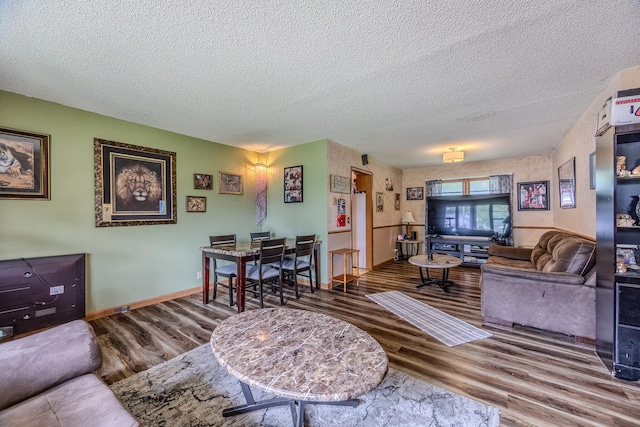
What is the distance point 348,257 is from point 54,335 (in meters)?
4.02

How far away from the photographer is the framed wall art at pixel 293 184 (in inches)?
173

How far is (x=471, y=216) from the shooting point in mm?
5867

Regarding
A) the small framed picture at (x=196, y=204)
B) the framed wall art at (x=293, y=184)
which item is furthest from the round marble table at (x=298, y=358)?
the framed wall art at (x=293, y=184)

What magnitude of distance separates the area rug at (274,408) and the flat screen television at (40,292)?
1536mm

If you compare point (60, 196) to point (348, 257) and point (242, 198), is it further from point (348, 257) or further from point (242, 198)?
point (348, 257)

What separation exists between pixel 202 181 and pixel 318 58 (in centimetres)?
285

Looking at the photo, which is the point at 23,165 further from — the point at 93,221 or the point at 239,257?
the point at 239,257

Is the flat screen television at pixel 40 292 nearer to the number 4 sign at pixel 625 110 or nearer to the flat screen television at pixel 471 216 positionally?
the number 4 sign at pixel 625 110

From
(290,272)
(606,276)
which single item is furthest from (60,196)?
(606,276)

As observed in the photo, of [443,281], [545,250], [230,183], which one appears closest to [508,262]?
[545,250]

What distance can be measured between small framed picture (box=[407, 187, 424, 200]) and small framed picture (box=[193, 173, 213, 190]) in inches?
196

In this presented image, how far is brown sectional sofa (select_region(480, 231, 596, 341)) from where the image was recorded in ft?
7.63

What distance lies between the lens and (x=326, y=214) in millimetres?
4152

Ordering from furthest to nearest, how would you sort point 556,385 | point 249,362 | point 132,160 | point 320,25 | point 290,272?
point 290,272, point 132,160, point 556,385, point 320,25, point 249,362
